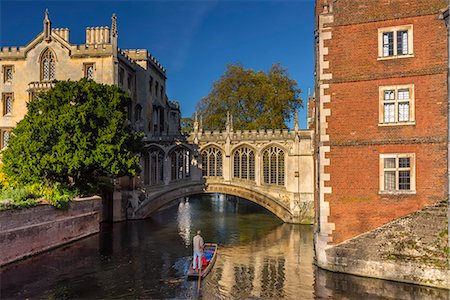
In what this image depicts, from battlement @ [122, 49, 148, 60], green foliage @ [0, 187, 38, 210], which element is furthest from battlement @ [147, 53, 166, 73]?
green foliage @ [0, 187, 38, 210]

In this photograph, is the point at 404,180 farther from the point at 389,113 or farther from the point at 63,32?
the point at 63,32

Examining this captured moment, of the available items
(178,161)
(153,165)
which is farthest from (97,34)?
(178,161)

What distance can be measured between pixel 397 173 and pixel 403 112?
2.52 meters

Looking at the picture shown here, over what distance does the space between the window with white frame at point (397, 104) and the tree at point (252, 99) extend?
23898 mm

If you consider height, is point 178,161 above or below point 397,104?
below

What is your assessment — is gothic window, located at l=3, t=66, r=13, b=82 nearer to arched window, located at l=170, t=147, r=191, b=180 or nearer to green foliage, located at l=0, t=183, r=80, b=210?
green foliage, located at l=0, t=183, r=80, b=210

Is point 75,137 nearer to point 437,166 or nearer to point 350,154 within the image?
point 350,154

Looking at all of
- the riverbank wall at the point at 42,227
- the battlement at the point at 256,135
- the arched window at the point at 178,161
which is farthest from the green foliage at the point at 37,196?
the battlement at the point at 256,135

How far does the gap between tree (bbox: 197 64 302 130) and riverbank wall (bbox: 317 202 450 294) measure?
81.8ft

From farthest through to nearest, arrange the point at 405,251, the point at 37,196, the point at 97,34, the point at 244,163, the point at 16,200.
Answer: the point at 97,34 < the point at 244,163 < the point at 37,196 < the point at 16,200 < the point at 405,251

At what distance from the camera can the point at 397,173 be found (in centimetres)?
1502

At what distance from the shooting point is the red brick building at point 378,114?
14.6 m

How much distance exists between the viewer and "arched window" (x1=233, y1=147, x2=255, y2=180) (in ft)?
102

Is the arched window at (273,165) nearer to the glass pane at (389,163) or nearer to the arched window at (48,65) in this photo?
the glass pane at (389,163)
